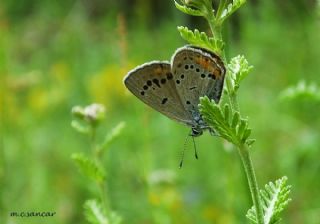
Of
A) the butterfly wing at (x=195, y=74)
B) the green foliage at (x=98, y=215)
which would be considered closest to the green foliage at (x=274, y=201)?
the butterfly wing at (x=195, y=74)

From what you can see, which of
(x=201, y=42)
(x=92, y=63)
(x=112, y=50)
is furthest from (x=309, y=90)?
(x=112, y=50)

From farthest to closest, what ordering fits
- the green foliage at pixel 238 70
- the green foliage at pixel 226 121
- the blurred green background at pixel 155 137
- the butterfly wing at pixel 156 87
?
the blurred green background at pixel 155 137
the butterfly wing at pixel 156 87
the green foliage at pixel 238 70
the green foliage at pixel 226 121

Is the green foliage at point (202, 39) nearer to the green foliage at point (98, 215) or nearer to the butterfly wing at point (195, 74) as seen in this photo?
the butterfly wing at point (195, 74)

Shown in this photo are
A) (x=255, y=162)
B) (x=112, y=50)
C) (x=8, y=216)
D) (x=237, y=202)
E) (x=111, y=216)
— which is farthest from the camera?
(x=112, y=50)

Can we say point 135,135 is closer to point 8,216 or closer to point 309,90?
point 8,216

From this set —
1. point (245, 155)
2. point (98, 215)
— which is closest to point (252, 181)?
point (245, 155)

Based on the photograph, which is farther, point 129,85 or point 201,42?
point 129,85

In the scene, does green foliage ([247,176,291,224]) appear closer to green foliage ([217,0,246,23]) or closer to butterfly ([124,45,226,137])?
butterfly ([124,45,226,137])
